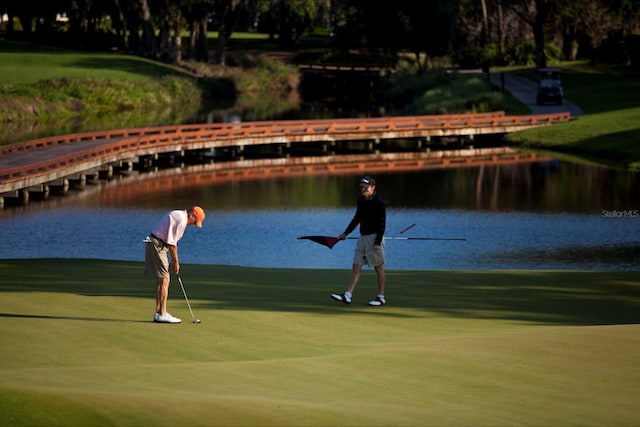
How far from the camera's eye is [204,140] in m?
61.9

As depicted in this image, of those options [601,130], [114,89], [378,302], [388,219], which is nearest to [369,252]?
[378,302]

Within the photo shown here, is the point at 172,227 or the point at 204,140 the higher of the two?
the point at 172,227

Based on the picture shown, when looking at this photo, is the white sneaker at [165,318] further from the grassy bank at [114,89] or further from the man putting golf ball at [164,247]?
the grassy bank at [114,89]

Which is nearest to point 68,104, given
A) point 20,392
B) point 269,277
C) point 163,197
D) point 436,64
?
point 436,64

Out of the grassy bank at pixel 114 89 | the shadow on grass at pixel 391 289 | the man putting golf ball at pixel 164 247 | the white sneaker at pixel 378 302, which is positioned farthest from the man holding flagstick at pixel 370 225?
the grassy bank at pixel 114 89

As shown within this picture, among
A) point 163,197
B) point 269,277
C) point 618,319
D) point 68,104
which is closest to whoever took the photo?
point 618,319

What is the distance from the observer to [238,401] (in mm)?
12422

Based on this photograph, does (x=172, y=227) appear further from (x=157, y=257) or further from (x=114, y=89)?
(x=114, y=89)

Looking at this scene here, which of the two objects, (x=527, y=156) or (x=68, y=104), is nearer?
(x=527, y=156)

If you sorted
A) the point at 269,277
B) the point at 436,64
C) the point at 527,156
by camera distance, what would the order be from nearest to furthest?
the point at 269,277
the point at 527,156
the point at 436,64

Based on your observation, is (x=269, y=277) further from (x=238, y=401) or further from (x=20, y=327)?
(x=238, y=401)

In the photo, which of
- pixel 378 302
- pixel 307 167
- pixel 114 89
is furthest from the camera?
pixel 114 89

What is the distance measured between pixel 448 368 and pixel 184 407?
4.02m

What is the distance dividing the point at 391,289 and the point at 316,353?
6.79m
